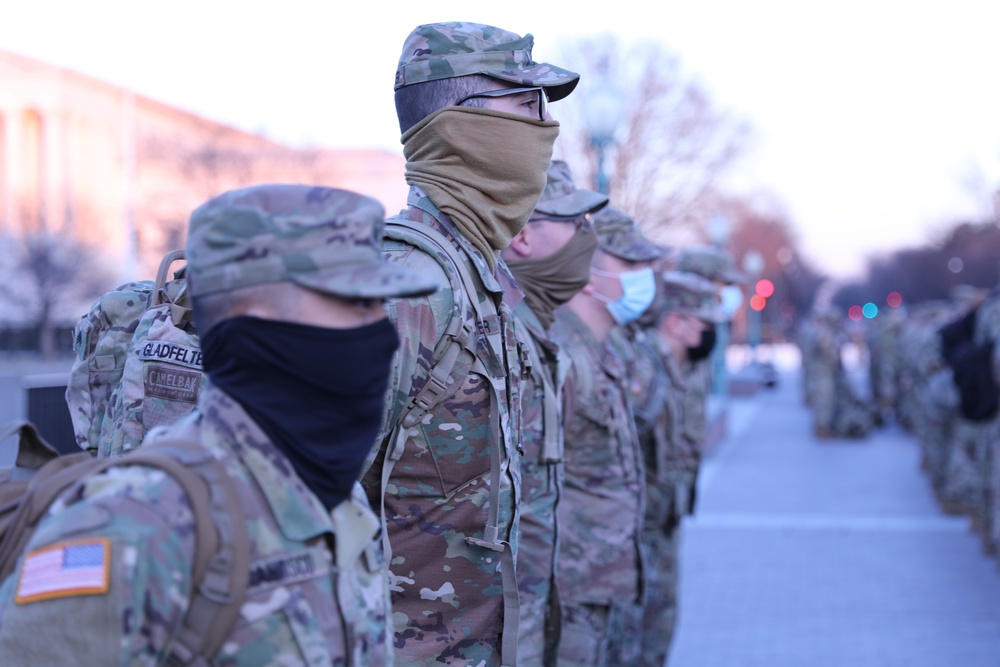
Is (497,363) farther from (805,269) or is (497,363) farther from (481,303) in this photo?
(805,269)

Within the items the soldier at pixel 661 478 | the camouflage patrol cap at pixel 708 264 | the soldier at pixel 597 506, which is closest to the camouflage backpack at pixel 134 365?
the soldier at pixel 597 506

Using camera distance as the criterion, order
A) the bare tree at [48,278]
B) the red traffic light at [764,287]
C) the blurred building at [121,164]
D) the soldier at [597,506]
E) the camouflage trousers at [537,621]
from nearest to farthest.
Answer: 1. the camouflage trousers at [537,621]
2. the soldier at [597,506]
3. the bare tree at [48,278]
4. the blurred building at [121,164]
5. the red traffic light at [764,287]

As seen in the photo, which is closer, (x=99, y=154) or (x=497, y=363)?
(x=497, y=363)

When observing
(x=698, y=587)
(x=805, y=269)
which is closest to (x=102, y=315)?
(x=698, y=587)

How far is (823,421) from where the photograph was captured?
61.3 feet

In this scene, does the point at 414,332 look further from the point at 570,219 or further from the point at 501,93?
the point at 570,219

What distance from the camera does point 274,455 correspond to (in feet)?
5.44

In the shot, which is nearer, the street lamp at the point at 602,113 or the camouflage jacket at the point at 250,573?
the camouflage jacket at the point at 250,573

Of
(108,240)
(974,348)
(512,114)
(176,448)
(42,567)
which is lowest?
(108,240)

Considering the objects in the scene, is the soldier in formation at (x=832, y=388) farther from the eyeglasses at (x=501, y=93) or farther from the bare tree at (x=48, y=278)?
the bare tree at (x=48, y=278)

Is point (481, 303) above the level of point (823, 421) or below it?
above

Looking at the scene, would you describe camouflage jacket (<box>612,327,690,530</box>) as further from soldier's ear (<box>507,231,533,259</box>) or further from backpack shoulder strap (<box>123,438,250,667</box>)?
backpack shoulder strap (<box>123,438,250,667</box>)

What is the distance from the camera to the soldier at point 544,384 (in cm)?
353

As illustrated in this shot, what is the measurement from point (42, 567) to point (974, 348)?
847 cm
